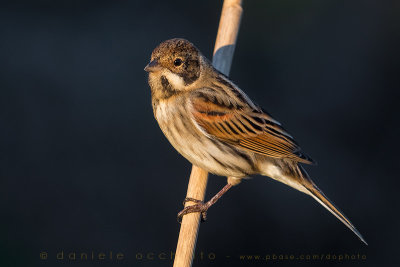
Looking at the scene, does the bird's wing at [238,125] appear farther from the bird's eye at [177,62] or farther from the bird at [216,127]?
the bird's eye at [177,62]

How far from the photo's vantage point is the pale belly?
14.5ft

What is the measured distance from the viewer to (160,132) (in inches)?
263

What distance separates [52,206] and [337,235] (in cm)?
302

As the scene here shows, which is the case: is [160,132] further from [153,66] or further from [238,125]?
[153,66]

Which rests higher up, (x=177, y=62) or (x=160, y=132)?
(x=177, y=62)

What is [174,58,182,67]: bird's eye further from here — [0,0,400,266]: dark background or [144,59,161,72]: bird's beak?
[0,0,400,266]: dark background

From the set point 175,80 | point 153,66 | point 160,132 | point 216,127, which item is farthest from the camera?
point 160,132

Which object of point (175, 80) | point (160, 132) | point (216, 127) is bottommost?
point (160, 132)

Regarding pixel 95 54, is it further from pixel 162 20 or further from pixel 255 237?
pixel 255 237

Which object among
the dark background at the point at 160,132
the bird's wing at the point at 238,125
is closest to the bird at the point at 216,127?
the bird's wing at the point at 238,125

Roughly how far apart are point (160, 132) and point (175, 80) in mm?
2347

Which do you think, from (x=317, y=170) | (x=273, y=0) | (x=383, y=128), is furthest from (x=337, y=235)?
(x=273, y=0)

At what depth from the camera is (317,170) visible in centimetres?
665

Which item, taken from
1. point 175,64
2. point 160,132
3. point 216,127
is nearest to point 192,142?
point 216,127
